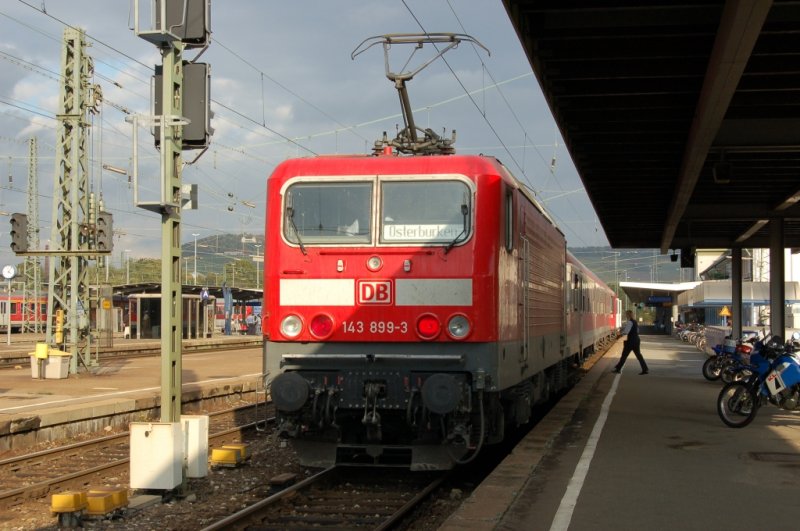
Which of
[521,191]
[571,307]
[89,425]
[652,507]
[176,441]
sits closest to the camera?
[652,507]

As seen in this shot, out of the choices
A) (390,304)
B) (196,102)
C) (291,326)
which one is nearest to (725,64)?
(390,304)

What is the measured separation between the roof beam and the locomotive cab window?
2734 millimetres

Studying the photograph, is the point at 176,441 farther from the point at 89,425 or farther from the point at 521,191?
the point at 89,425

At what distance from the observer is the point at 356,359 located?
8492mm

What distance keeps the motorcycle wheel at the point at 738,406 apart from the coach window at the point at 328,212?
6101 millimetres

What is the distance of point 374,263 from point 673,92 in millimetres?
5077

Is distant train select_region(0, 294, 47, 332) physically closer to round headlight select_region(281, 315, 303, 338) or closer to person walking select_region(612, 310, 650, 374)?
person walking select_region(612, 310, 650, 374)

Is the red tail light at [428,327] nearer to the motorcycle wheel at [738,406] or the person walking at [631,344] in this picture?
the motorcycle wheel at [738,406]

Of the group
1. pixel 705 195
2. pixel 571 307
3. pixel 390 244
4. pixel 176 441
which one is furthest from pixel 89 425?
pixel 705 195

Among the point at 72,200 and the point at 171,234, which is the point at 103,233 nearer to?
the point at 72,200

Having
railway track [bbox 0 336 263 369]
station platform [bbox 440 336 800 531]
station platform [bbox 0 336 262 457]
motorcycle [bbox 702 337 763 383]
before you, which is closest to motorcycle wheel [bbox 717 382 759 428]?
station platform [bbox 440 336 800 531]

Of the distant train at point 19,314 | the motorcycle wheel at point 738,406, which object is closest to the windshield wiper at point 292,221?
the motorcycle wheel at point 738,406

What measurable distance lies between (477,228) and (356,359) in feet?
5.59

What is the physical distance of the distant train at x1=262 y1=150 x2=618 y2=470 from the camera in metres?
8.40
